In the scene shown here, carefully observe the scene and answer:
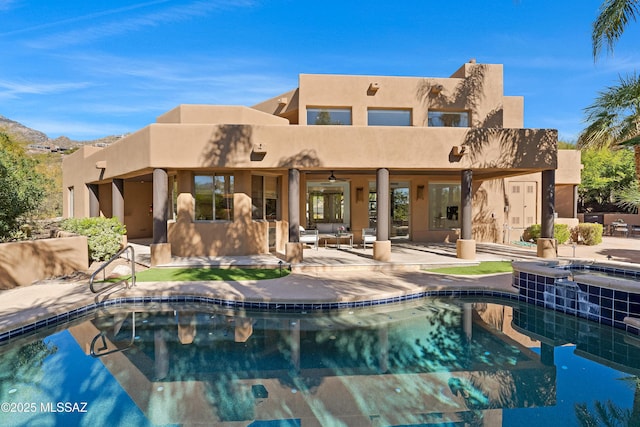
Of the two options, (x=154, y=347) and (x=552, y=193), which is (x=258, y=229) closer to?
(x=154, y=347)

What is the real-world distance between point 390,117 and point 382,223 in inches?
242

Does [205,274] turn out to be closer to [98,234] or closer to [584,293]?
[98,234]

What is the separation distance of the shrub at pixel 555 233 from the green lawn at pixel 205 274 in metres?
12.9

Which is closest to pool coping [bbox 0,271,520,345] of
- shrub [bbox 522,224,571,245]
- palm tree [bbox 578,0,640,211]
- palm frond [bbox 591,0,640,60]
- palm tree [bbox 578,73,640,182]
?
palm tree [bbox 578,0,640,211]

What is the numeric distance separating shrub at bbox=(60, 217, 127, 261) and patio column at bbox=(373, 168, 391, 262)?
9.11 m

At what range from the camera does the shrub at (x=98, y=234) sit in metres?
11.7

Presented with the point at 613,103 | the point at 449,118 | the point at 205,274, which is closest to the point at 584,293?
the point at 613,103

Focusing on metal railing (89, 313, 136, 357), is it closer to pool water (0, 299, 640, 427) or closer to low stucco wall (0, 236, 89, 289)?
pool water (0, 299, 640, 427)

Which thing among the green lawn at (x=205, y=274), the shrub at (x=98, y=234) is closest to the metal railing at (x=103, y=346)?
the green lawn at (x=205, y=274)

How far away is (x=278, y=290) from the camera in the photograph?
8680mm

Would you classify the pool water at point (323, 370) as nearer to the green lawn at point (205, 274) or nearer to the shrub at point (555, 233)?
the green lawn at point (205, 274)

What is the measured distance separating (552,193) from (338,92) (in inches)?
369

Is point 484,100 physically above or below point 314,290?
above

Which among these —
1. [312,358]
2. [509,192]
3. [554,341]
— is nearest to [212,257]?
[312,358]
